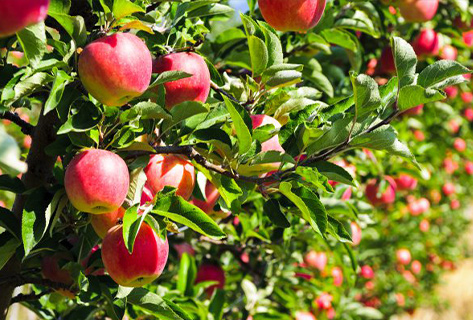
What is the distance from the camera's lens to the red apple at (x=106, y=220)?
99cm

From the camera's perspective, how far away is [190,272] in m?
1.62

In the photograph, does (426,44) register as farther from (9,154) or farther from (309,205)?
(9,154)

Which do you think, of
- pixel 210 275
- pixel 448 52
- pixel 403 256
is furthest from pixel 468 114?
pixel 210 275

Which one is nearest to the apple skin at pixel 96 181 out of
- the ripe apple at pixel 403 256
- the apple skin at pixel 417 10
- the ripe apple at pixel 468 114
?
the apple skin at pixel 417 10

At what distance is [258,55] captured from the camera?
1.04 m

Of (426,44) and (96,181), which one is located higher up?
(96,181)

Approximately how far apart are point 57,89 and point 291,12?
0.49 meters

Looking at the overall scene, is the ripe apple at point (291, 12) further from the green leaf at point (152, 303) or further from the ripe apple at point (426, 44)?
the ripe apple at point (426, 44)

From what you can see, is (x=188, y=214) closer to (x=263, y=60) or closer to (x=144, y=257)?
(x=144, y=257)

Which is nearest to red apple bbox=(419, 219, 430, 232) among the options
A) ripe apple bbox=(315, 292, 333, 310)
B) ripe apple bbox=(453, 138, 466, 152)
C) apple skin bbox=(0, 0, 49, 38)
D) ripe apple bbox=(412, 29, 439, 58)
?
ripe apple bbox=(453, 138, 466, 152)

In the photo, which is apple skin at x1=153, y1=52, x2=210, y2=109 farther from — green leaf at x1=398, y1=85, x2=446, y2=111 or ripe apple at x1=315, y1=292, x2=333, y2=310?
ripe apple at x1=315, y1=292, x2=333, y2=310

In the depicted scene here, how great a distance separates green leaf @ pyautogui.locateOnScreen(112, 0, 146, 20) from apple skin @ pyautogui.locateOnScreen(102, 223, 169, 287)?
337mm

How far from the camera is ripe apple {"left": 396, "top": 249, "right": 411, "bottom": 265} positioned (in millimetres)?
3926

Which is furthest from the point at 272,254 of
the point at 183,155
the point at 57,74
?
the point at 57,74
